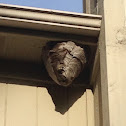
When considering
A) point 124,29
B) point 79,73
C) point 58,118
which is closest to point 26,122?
point 58,118

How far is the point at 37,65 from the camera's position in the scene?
279cm

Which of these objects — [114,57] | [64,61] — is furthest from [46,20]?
[114,57]

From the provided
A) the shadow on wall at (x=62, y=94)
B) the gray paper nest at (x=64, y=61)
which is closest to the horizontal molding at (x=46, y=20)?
the gray paper nest at (x=64, y=61)

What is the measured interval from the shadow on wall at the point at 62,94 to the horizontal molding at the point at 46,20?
263 millimetres

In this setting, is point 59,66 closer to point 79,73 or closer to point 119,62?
point 79,73

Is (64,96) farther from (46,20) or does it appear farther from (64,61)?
(46,20)

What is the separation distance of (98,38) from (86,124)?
36 cm

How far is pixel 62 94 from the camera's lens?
273 centimetres

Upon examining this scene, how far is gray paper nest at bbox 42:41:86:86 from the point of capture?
263 cm

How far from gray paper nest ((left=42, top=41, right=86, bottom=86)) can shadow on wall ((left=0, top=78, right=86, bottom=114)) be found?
93mm

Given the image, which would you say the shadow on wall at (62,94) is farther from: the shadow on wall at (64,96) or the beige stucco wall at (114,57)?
the beige stucco wall at (114,57)

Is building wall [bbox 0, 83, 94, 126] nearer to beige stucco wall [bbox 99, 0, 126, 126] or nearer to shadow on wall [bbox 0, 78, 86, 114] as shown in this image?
shadow on wall [bbox 0, 78, 86, 114]

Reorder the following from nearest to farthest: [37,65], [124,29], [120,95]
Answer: [120,95]
[124,29]
[37,65]

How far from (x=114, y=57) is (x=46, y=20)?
12.6 inches
